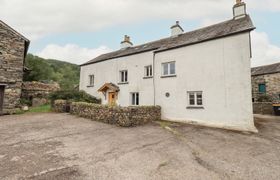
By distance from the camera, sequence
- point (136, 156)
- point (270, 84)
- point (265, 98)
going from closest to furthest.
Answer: point (136, 156), point (265, 98), point (270, 84)

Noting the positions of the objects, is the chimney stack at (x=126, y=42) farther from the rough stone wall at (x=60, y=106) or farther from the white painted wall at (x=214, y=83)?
the rough stone wall at (x=60, y=106)

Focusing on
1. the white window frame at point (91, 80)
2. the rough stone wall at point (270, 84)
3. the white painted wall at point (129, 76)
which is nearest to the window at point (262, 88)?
the rough stone wall at point (270, 84)

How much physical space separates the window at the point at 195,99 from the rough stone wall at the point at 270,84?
1616cm

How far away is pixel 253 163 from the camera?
466cm

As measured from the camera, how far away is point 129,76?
14945 millimetres

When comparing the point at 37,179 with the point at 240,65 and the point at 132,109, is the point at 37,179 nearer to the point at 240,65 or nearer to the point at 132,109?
the point at 132,109

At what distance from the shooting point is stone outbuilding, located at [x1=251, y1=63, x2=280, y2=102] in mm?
19297

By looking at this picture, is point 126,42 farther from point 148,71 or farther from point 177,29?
point 148,71

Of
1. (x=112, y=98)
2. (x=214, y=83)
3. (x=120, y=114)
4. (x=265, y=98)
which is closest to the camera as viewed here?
(x=120, y=114)

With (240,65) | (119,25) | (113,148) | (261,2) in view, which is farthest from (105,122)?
(261,2)

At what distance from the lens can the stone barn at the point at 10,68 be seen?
1316 centimetres

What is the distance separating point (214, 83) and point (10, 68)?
59.5ft

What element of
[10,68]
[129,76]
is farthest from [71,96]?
[129,76]

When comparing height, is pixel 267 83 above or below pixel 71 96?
above
